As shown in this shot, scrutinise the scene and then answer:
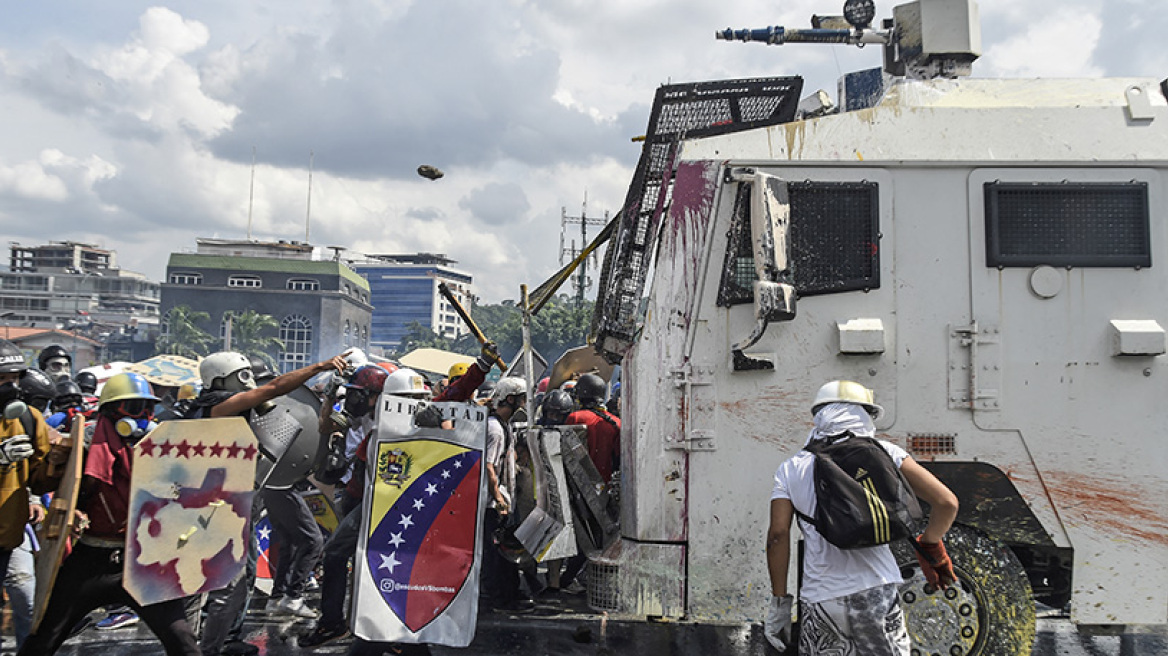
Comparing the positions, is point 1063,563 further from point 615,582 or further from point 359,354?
point 359,354

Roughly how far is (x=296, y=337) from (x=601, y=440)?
307 feet

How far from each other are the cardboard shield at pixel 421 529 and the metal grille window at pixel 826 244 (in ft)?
5.00

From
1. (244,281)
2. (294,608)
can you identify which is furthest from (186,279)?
(294,608)

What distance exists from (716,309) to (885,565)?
1.46 m

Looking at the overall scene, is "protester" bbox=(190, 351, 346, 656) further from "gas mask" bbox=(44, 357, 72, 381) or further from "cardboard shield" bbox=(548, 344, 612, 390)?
"cardboard shield" bbox=(548, 344, 612, 390)

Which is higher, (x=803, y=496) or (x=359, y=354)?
(x=359, y=354)

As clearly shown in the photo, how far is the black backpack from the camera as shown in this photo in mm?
3270

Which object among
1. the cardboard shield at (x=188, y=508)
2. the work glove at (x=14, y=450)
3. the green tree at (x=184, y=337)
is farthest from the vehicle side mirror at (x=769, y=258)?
the green tree at (x=184, y=337)

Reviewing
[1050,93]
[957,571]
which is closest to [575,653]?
[957,571]

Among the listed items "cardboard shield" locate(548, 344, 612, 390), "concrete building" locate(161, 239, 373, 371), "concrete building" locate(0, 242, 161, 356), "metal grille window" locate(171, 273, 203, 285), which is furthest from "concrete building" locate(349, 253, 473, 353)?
"cardboard shield" locate(548, 344, 612, 390)

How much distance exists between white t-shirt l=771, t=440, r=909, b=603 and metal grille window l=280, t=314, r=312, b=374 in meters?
95.3

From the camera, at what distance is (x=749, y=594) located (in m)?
4.36

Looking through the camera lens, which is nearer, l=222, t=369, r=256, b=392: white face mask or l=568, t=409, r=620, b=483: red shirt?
l=222, t=369, r=256, b=392: white face mask

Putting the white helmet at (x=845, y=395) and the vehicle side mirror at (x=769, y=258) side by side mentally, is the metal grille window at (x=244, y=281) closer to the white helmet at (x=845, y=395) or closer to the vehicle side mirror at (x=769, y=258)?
the vehicle side mirror at (x=769, y=258)
